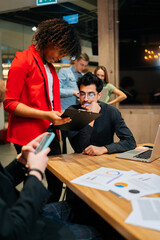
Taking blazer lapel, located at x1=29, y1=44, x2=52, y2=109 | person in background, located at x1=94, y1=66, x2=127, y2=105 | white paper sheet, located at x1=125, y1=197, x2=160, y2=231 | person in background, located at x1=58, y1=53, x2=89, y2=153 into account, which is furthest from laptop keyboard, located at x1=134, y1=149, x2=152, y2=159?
person in background, located at x1=94, y1=66, x2=127, y2=105

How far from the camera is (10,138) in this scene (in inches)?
74.7

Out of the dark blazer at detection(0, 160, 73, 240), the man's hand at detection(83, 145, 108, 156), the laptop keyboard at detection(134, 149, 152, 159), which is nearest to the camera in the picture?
the dark blazer at detection(0, 160, 73, 240)

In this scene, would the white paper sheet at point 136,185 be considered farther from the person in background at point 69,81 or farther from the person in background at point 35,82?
the person in background at point 69,81

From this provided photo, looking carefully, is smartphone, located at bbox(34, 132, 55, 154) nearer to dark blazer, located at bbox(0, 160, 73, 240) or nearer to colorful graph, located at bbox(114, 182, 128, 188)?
dark blazer, located at bbox(0, 160, 73, 240)

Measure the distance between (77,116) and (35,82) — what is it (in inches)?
17.4

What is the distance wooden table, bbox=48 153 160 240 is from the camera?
34.4 inches

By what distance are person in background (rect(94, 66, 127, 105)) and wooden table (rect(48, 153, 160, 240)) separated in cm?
249

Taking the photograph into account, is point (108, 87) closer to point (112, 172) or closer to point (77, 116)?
point (77, 116)

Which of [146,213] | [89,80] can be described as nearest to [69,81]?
[89,80]

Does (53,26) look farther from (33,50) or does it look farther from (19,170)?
(19,170)

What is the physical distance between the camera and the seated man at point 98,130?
6.57 feet

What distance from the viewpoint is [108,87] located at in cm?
429

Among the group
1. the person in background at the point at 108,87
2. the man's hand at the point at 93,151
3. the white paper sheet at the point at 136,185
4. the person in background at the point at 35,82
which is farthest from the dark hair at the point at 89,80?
the person in background at the point at 108,87

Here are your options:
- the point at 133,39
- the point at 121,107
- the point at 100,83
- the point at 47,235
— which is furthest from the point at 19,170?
the point at 133,39
